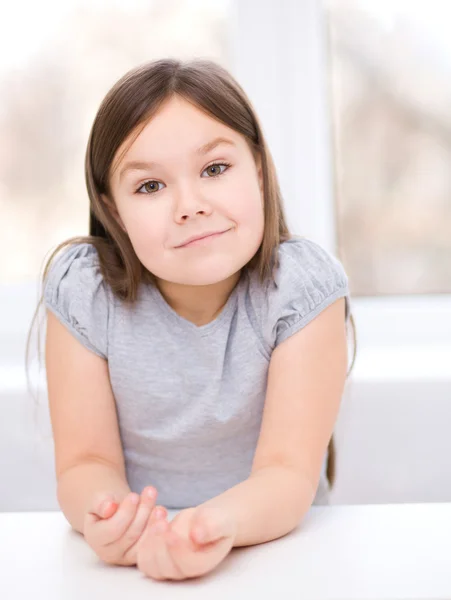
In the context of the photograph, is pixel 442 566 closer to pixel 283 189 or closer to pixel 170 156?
pixel 170 156

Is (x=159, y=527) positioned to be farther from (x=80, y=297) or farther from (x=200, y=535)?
(x=80, y=297)

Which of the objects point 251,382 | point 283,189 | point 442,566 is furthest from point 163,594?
point 283,189

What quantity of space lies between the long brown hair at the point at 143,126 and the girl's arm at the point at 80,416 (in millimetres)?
97

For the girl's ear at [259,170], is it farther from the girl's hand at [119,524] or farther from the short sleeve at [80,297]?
the girl's hand at [119,524]

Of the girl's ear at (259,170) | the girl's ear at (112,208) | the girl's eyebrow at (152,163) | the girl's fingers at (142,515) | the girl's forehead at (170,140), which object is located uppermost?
the girl's forehead at (170,140)

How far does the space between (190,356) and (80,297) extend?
0.15 metres

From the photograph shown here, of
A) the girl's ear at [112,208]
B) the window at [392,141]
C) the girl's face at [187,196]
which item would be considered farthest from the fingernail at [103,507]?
the window at [392,141]

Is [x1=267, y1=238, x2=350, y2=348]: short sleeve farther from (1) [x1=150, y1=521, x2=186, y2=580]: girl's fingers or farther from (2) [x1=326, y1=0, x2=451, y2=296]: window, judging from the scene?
(2) [x1=326, y1=0, x2=451, y2=296]: window

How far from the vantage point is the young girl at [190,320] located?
82cm

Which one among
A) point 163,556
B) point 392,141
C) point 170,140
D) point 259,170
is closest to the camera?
point 163,556

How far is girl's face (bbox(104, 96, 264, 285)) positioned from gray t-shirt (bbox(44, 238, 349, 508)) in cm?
10

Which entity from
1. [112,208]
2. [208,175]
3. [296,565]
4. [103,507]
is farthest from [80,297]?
[296,565]

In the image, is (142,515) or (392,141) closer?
(142,515)

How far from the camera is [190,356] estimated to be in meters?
0.96
